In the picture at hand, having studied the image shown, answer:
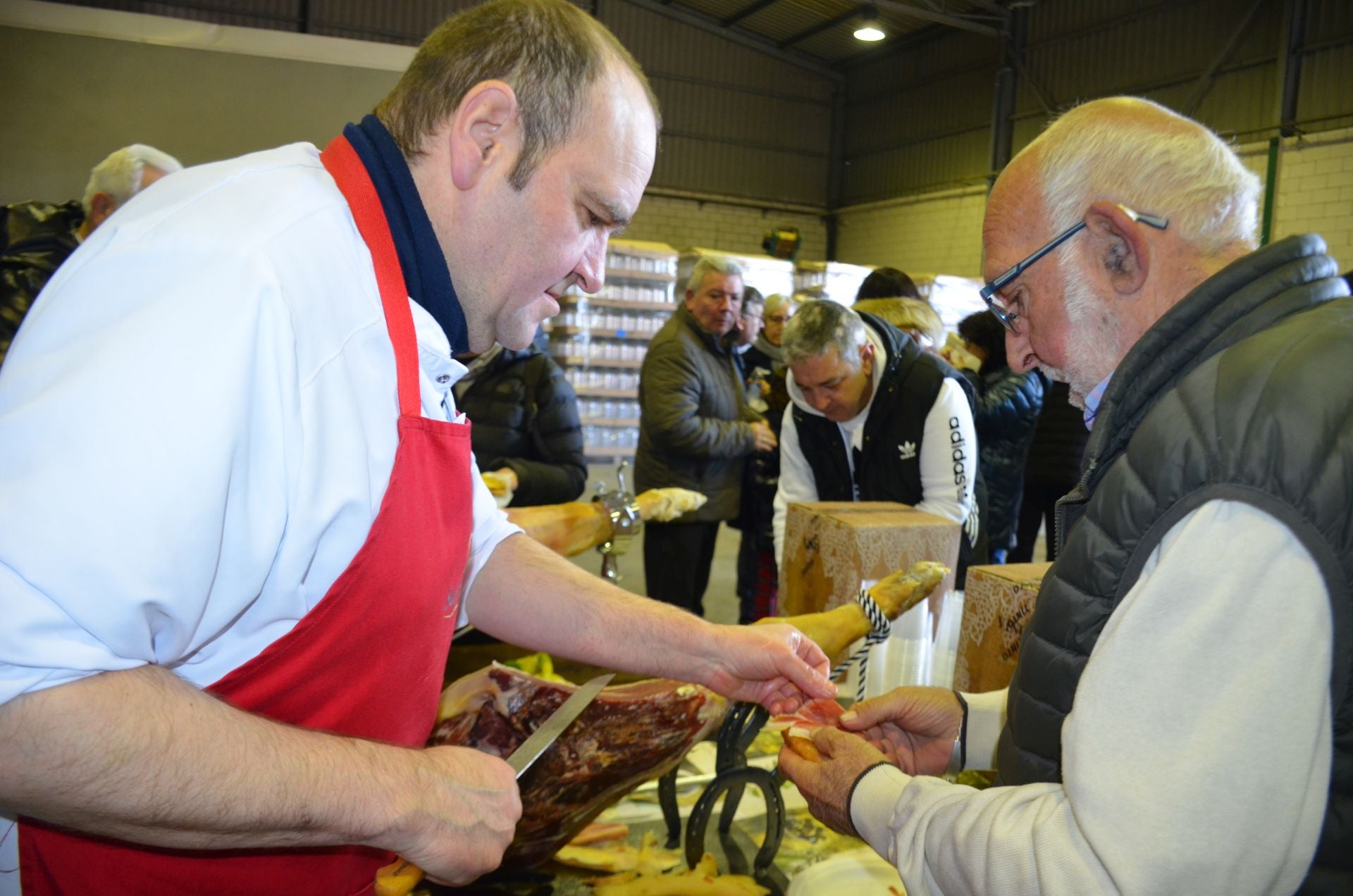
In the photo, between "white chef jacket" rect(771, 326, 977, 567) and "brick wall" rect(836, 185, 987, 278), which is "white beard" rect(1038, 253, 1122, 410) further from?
"brick wall" rect(836, 185, 987, 278)

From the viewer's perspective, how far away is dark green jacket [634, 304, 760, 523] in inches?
201

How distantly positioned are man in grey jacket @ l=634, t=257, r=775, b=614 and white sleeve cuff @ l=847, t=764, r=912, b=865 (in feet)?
11.4

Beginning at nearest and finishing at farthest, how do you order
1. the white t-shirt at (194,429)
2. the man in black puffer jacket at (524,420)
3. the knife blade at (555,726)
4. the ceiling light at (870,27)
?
the white t-shirt at (194,429), the knife blade at (555,726), the man in black puffer jacket at (524,420), the ceiling light at (870,27)

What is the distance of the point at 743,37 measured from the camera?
17391mm

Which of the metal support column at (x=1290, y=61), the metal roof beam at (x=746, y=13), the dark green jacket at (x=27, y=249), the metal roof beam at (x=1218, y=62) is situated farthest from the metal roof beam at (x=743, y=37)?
the dark green jacket at (x=27, y=249)

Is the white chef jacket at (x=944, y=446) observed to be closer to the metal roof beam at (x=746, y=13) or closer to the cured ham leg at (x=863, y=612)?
the cured ham leg at (x=863, y=612)

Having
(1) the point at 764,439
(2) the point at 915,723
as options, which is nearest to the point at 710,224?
(1) the point at 764,439

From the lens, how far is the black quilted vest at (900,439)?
3.76 m

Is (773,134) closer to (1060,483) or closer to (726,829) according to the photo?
(1060,483)

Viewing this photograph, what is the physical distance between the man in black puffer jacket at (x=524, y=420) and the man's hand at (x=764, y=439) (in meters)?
1.30

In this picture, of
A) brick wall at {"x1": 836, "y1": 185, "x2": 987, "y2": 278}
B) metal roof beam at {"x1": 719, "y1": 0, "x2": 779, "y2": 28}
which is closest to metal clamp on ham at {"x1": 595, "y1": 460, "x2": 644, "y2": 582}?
brick wall at {"x1": 836, "y1": 185, "x2": 987, "y2": 278}

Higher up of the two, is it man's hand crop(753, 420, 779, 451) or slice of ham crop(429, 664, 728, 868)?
man's hand crop(753, 420, 779, 451)

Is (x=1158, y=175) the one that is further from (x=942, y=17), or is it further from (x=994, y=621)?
(x=942, y=17)

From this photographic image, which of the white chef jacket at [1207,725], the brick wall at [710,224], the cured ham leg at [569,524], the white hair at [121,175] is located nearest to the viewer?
the white chef jacket at [1207,725]
